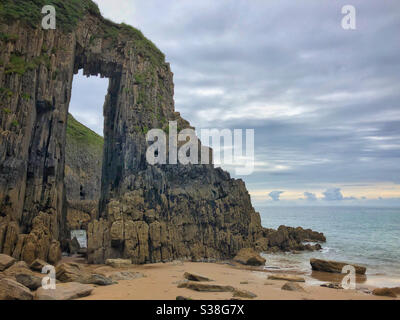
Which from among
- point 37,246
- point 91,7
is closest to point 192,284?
point 37,246

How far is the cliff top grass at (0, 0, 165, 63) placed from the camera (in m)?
25.0

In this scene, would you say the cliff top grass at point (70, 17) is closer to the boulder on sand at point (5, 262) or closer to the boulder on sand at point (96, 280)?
the boulder on sand at point (5, 262)

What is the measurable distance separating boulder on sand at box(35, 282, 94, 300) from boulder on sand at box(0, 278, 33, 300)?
1.30 feet

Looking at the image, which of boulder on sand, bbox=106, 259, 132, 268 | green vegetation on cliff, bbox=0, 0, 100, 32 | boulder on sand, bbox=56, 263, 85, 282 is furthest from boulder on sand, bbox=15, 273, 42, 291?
green vegetation on cliff, bbox=0, 0, 100, 32

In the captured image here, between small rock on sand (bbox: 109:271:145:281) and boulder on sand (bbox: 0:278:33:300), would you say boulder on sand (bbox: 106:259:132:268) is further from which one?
boulder on sand (bbox: 0:278:33:300)

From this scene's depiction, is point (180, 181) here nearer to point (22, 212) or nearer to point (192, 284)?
point (22, 212)

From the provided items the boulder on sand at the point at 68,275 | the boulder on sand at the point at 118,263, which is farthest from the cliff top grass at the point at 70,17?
the boulder on sand at the point at 68,275

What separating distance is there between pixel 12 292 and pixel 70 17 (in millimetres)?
28183

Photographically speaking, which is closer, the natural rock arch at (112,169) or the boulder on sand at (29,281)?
the boulder on sand at (29,281)

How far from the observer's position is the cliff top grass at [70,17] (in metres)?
25.0

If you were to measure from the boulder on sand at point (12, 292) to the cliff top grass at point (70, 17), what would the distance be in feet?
77.7

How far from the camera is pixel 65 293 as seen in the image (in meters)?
10.6
